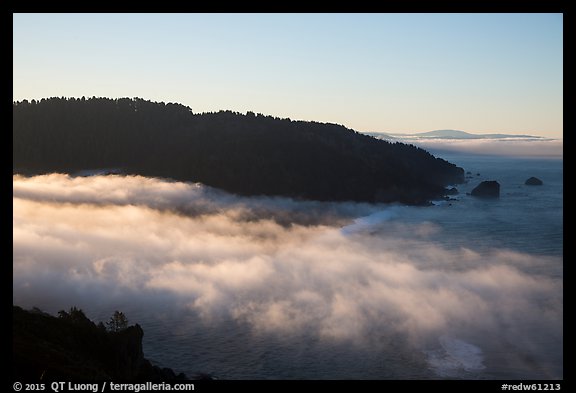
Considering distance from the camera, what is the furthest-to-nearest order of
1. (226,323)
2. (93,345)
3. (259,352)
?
(226,323) → (259,352) → (93,345)

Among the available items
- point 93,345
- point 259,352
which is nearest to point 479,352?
point 259,352

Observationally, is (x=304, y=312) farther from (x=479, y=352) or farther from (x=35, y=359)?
(x=35, y=359)
